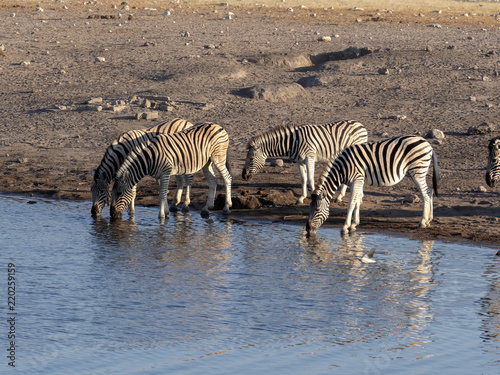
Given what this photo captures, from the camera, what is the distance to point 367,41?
84.1ft

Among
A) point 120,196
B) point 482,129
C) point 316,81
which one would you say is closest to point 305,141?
point 120,196

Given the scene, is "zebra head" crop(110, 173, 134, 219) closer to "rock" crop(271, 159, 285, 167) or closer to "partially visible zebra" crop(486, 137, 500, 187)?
"rock" crop(271, 159, 285, 167)

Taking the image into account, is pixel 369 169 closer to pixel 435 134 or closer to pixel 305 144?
pixel 305 144

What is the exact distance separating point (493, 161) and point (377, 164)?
2.65 m

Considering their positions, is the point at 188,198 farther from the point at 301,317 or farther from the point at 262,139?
the point at 301,317

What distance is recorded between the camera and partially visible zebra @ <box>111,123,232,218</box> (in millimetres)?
13148

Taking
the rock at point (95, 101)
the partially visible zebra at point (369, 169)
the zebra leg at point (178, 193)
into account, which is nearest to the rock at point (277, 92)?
the rock at point (95, 101)

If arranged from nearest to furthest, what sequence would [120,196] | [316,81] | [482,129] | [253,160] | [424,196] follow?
[424,196] < [120,196] < [253,160] < [482,129] < [316,81]

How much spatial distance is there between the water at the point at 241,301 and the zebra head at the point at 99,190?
69cm

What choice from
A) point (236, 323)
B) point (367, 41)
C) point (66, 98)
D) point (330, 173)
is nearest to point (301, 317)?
point (236, 323)

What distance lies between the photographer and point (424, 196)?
1238 cm

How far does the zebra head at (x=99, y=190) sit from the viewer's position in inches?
539

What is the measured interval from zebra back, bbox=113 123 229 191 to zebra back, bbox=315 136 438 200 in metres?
2.29

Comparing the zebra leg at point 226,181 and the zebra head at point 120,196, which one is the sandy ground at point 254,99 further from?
the zebra head at point 120,196
